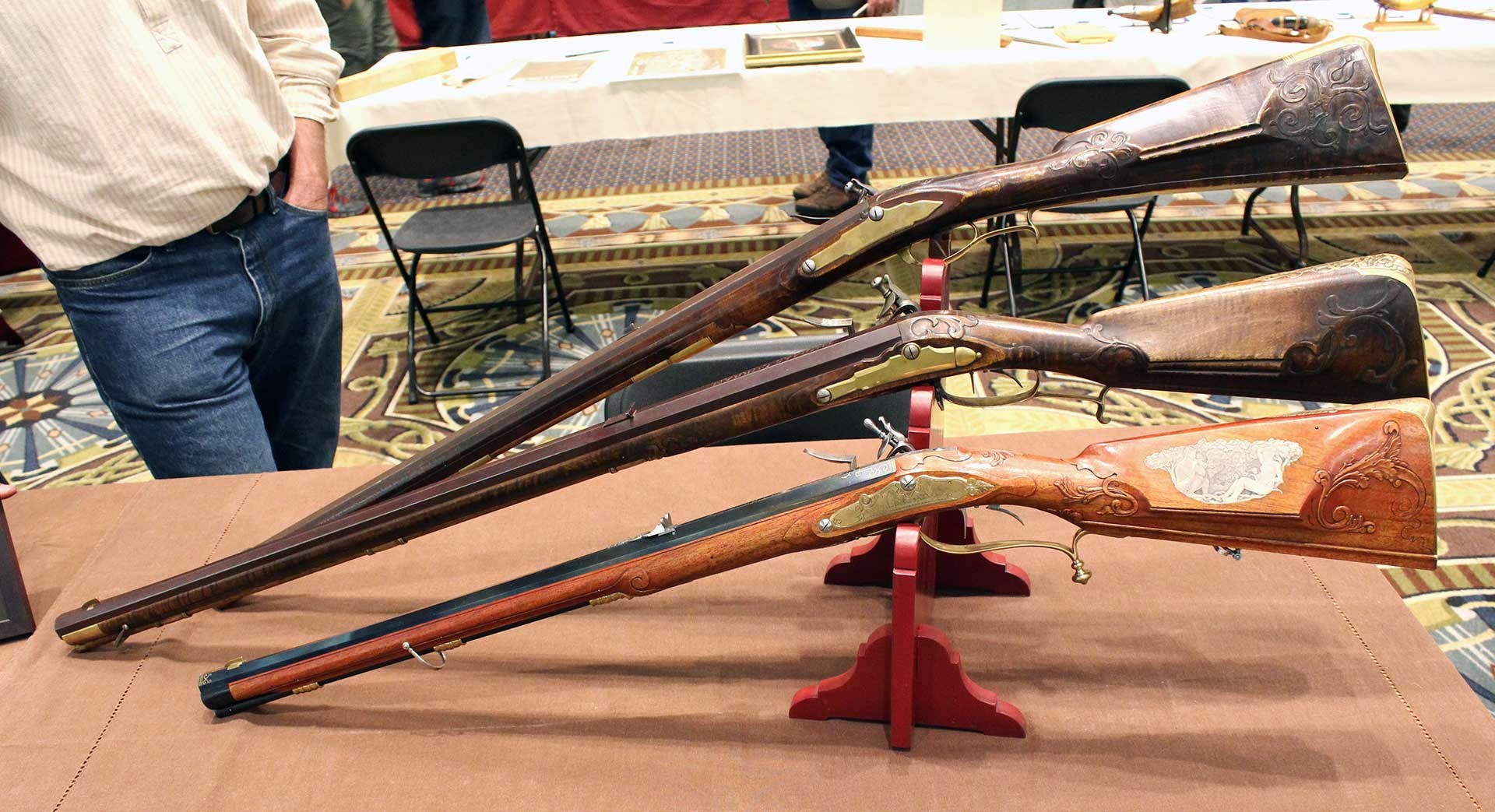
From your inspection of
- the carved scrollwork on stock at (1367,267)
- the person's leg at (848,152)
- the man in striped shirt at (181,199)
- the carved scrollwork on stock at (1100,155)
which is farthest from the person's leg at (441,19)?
the carved scrollwork on stock at (1367,267)

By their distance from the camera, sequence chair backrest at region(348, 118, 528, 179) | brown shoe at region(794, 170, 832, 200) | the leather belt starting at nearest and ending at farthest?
the leather belt → chair backrest at region(348, 118, 528, 179) → brown shoe at region(794, 170, 832, 200)

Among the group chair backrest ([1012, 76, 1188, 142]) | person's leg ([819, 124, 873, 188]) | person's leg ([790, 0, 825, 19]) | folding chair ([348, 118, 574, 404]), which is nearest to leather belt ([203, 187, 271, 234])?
folding chair ([348, 118, 574, 404])

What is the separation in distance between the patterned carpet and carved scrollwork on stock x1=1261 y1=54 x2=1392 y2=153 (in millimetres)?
1542

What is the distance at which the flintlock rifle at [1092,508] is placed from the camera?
100cm

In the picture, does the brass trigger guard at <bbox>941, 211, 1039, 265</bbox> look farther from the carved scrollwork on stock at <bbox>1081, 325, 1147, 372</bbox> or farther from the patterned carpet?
the patterned carpet

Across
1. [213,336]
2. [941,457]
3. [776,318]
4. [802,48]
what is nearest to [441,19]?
[802,48]

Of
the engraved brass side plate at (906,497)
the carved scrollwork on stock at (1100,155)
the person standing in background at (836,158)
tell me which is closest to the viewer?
the engraved brass side plate at (906,497)

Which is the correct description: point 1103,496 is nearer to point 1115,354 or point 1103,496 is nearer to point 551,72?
point 1115,354

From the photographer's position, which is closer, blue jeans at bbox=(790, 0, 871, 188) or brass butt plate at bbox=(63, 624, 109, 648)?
brass butt plate at bbox=(63, 624, 109, 648)

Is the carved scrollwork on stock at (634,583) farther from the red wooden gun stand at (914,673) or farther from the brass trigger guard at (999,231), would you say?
the brass trigger guard at (999,231)

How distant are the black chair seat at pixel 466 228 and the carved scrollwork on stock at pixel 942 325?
2.42 metres

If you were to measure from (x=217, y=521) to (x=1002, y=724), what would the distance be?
143 cm

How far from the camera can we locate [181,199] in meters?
1.54

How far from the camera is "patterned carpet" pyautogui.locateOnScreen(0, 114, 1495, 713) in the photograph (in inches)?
112
